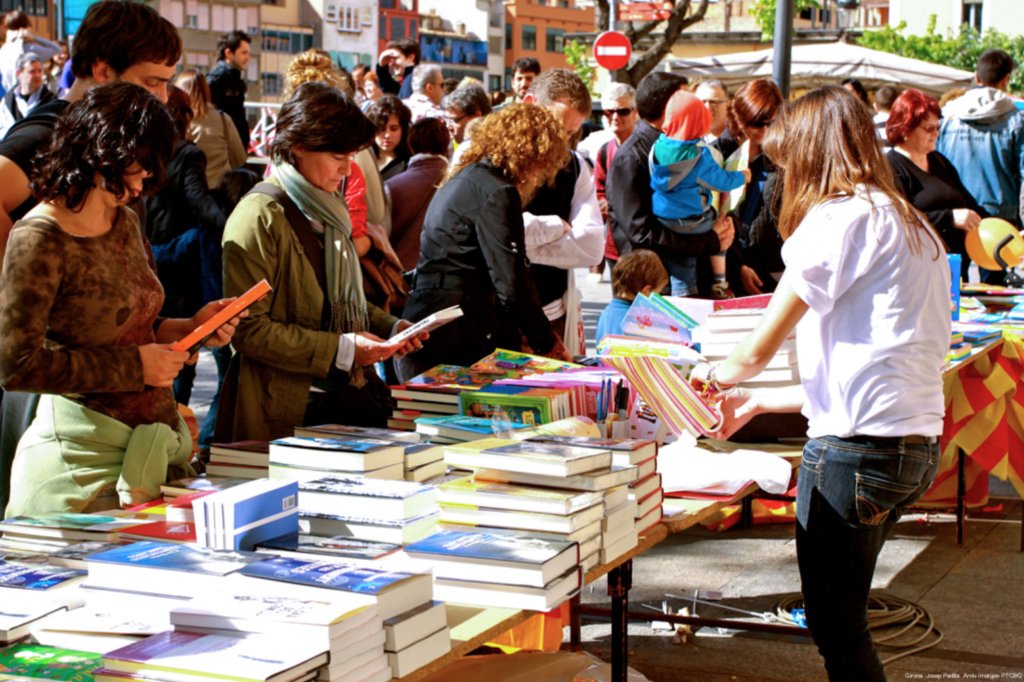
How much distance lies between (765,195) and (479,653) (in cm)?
Result: 377

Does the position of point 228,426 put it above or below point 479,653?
above

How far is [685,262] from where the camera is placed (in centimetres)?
629

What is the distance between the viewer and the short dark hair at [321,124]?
3.57m

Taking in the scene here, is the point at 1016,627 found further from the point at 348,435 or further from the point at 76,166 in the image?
the point at 76,166

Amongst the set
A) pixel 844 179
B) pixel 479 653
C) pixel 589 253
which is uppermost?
pixel 844 179

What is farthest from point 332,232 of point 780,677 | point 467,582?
point 780,677

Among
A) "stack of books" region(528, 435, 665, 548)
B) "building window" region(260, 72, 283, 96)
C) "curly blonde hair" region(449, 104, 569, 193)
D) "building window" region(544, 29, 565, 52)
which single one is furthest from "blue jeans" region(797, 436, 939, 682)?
"building window" region(544, 29, 565, 52)

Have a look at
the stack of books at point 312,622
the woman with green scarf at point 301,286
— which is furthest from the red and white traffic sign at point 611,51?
the stack of books at point 312,622

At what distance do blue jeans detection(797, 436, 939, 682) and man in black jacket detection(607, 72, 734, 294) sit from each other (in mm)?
3209

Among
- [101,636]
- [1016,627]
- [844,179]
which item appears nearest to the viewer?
[101,636]

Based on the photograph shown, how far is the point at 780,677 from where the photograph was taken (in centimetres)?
412

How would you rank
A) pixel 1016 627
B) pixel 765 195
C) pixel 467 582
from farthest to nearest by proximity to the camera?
1. pixel 765 195
2. pixel 1016 627
3. pixel 467 582

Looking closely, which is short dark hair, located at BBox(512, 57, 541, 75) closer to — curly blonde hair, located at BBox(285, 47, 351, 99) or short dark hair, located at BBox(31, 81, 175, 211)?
curly blonde hair, located at BBox(285, 47, 351, 99)

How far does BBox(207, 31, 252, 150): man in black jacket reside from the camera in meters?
8.48
